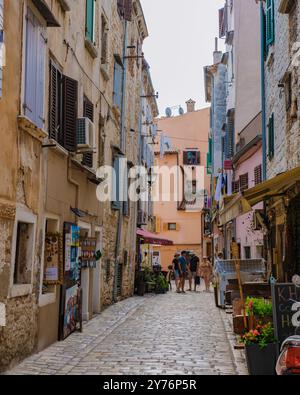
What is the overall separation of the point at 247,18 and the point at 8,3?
19.7 m

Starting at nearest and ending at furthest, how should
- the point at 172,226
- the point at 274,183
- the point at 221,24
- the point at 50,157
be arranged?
the point at 274,183, the point at 50,157, the point at 221,24, the point at 172,226

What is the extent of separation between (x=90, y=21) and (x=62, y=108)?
388cm

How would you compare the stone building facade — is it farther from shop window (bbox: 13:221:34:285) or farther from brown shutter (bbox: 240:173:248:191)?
brown shutter (bbox: 240:173:248:191)

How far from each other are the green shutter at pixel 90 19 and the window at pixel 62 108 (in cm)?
282

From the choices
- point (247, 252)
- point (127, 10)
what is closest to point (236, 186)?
point (247, 252)

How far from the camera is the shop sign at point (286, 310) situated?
748cm

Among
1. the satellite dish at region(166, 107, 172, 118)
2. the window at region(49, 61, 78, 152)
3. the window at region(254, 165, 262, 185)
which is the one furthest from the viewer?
the satellite dish at region(166, 107, 172, 118)

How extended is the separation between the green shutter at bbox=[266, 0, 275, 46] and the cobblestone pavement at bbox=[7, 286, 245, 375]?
737cm

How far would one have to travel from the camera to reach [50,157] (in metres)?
10.3

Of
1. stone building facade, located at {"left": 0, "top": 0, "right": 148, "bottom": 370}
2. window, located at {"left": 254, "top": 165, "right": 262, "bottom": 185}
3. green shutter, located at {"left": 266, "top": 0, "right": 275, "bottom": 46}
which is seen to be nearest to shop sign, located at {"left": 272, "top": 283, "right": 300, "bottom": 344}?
stone building facade, located at {"left": 0, "top": 0, "right": 148, "bottom": 370}

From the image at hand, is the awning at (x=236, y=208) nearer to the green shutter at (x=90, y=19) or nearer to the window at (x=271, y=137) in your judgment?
the window at (x=271, y=137)

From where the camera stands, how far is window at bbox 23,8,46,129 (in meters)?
8.88

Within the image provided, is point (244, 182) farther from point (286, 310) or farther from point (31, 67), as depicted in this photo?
point (286, 310)

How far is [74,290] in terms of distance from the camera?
11.9 metres
